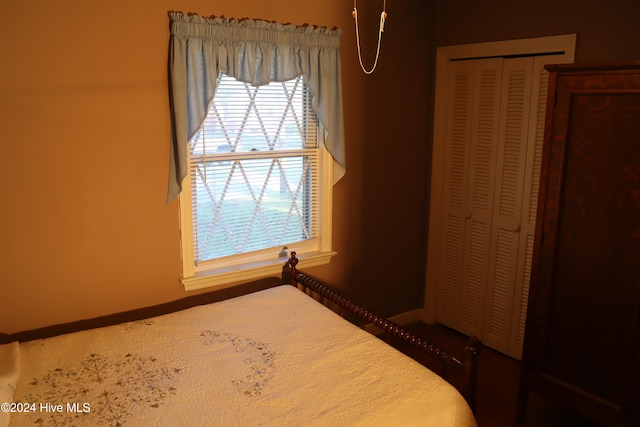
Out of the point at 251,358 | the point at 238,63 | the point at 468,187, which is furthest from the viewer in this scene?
the point at 468,187

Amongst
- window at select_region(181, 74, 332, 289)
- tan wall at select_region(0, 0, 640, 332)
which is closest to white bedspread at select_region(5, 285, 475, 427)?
tan wall at select_region(0, 0, 640, 332)

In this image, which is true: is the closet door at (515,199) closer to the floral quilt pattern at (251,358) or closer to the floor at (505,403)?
the floor at (505,403)

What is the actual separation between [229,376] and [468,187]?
2221 millimetres

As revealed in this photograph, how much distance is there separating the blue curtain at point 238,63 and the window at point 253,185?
0.10 m

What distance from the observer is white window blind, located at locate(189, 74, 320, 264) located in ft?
9.08

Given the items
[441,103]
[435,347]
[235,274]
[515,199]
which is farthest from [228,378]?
[441,103]

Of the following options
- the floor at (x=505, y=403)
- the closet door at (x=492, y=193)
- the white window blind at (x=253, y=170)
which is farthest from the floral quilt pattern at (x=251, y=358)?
the closet door at (x=492, y=193)

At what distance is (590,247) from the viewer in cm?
240

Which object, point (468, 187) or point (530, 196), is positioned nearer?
point (530, 196)

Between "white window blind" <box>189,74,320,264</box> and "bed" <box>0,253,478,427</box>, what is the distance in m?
0.59

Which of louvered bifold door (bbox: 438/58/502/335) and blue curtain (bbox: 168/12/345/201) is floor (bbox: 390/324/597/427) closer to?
louvered bifold door (bbox: 438/58/502/335)

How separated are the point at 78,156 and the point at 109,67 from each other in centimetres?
43

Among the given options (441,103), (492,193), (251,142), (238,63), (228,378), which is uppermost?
(238,63)

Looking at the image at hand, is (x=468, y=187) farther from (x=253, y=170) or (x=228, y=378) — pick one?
(x=228, y=378)
